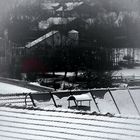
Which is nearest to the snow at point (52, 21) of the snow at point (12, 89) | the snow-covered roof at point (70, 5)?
the snow-covered roof at point (70, 5)

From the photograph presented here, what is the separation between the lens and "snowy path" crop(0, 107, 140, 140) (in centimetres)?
153

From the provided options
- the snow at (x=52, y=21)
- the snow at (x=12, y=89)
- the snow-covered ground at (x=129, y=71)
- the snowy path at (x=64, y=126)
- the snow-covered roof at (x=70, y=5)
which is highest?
the snow-covered roof at (x=70, y=5)

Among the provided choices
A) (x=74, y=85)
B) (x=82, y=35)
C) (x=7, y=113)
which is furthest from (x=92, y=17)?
(x=7, y=113)

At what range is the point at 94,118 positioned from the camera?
1764 mm

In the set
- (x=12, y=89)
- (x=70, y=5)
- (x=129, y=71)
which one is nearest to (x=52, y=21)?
(x=70, y=5)

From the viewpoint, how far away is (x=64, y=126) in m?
1.67

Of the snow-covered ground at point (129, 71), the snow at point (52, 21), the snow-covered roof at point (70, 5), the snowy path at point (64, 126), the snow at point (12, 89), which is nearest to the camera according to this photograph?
the snowy path at point (64, 126)

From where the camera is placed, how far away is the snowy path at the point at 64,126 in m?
1.53

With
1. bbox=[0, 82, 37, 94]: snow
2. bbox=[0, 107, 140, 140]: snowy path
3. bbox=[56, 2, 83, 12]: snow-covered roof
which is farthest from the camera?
bbox=[56, 2, 83, 12]: snow-covered roof

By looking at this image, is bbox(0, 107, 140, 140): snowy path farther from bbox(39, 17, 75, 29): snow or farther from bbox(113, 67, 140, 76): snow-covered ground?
bbox(39, 17, 75, 29): snow

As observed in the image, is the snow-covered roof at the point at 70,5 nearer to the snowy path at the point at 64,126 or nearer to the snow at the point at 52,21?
the snow at the point at 52,21

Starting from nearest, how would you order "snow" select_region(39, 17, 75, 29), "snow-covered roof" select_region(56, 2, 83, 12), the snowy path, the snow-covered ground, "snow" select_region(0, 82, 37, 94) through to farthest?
the snowy path
"snow" select_region(0, 82, 37, 94)
the snow-covered ground
"snow" select_region(39, 17, 75, 29)
"snow-covered roof" select_region(56, 2, 83, 12)

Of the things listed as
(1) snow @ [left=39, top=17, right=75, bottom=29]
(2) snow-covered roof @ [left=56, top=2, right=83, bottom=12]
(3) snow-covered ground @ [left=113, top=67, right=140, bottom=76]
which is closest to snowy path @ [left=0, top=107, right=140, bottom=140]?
(3) snow-covered ground @ [left=113, top=67, right=140, bottom=76]

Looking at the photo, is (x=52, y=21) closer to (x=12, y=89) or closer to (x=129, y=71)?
(x=129, y=71)
